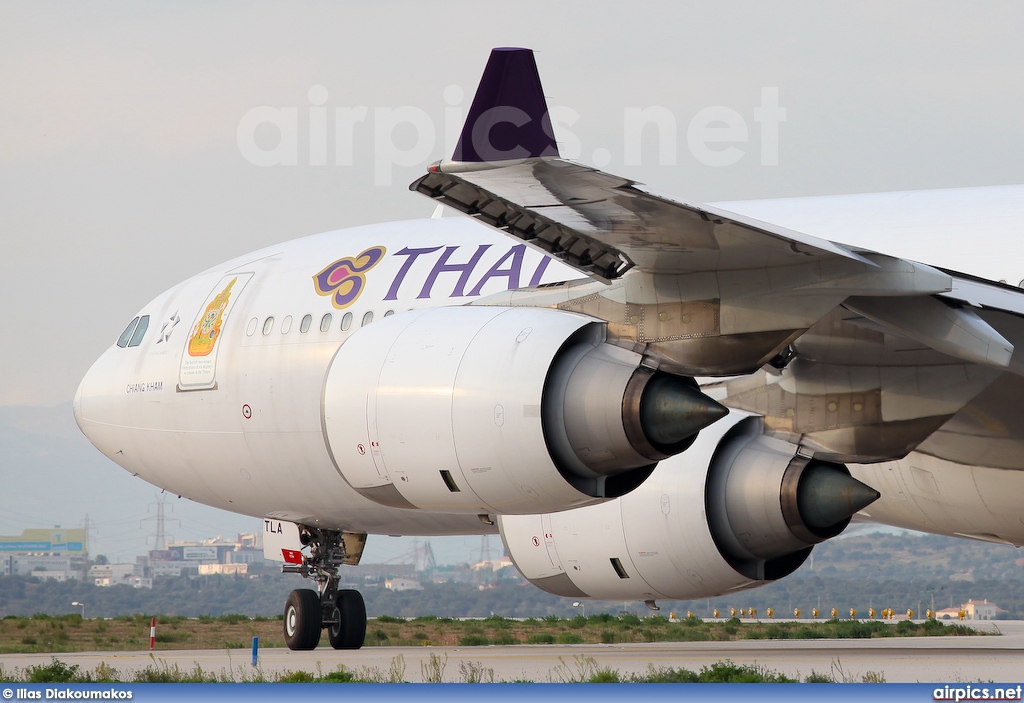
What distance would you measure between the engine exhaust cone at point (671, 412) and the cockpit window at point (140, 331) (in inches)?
364

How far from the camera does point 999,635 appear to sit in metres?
23.2

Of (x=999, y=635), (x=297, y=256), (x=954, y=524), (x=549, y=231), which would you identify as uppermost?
(x=297, y=256)

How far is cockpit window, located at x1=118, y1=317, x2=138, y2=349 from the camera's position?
17484mm

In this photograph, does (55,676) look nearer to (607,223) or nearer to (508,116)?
(607,223)

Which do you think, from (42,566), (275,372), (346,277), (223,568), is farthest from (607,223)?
(223,568)

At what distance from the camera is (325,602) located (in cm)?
1633

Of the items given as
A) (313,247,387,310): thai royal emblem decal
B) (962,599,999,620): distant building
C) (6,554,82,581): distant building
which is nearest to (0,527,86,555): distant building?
(6,554,82,581): distant building

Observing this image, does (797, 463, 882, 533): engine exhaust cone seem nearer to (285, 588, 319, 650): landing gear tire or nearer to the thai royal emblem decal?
the thai royal emblem decal

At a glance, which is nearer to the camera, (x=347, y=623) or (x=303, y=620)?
(x=303, y=620)

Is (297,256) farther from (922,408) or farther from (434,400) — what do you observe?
(922,408)

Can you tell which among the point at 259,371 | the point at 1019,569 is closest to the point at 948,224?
the point at 259,371

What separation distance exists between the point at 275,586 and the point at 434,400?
64812 millimetres

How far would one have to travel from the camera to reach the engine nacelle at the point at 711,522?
38.9 ft

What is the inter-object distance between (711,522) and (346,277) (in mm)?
5056
